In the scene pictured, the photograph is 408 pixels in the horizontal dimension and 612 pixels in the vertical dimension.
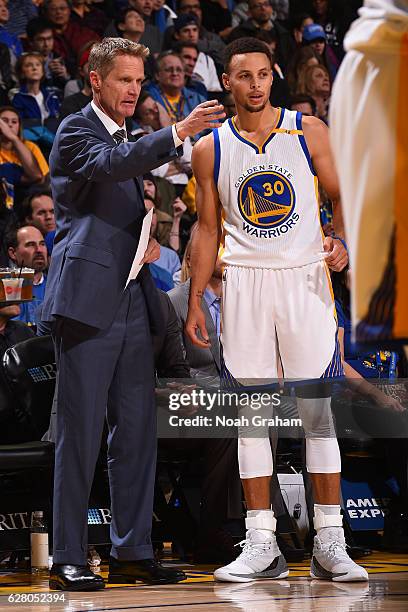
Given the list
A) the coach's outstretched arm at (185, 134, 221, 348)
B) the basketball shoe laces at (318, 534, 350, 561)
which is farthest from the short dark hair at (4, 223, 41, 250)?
the basketball shoe laces at (318, 534, 350, 561)

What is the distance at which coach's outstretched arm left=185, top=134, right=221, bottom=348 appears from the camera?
13.4ft

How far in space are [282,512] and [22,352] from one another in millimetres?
1431

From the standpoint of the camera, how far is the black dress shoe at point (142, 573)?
379 centimetres

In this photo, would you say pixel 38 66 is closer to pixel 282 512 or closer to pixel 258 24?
pixel 258 24

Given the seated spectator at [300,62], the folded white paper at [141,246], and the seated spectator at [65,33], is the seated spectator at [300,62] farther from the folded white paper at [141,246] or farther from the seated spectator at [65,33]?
the folded white paper at [141,246]

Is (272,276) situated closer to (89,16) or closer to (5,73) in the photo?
(5,73)

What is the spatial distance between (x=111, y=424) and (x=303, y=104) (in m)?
5.00

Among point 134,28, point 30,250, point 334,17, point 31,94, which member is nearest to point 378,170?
point 30,250

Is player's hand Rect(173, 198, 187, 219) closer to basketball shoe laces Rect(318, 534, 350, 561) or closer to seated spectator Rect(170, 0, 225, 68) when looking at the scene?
seated spectator Rect(170, 0, 225, 68)

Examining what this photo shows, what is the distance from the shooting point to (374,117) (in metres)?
1.65

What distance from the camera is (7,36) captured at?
809 centimetres

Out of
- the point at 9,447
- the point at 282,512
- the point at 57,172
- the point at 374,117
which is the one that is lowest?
the point at 282,512

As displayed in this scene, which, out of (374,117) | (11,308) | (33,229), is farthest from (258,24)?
(374,117)

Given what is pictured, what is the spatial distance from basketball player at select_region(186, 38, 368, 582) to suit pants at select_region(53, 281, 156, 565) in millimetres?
336
